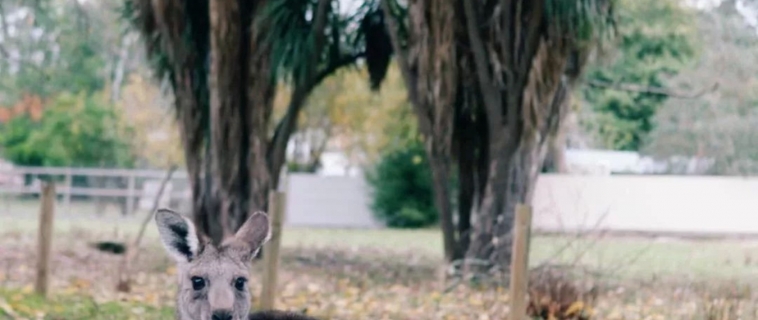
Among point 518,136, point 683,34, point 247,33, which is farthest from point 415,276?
point 683,34

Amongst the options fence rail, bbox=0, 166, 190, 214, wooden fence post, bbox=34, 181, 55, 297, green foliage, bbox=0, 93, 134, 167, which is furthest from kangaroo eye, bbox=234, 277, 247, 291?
green foliage, bbox=0, 93, 134, 167

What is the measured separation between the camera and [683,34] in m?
33.7

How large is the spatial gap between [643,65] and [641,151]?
4.12 meters

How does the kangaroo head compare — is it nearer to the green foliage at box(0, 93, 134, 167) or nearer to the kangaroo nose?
the kangaroo nose

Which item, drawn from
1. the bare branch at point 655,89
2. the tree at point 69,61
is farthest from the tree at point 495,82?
the tree at point 69,61

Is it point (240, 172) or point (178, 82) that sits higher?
point (178, 82)

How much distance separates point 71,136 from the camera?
4100 centimetres

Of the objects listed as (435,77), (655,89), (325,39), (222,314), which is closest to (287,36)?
(325,39)

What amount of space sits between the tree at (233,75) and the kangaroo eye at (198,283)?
9051 millimetres

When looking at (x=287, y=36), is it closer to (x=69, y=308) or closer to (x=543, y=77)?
(x=543, y=77)

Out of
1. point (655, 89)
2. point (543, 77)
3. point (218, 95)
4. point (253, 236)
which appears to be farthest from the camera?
point (655, 89)

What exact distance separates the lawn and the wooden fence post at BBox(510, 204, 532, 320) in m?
1.47

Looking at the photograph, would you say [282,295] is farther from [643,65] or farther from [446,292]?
[643,65]

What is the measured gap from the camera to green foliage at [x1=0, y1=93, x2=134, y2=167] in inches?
1583
